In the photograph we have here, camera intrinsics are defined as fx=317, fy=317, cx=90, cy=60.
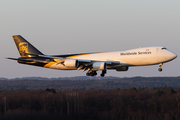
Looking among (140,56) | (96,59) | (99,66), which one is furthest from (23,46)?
(140,56)

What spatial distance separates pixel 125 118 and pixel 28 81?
66178 millimetres

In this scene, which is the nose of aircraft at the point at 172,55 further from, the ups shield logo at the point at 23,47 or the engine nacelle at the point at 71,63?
the ups shield logo at the point at 23,47

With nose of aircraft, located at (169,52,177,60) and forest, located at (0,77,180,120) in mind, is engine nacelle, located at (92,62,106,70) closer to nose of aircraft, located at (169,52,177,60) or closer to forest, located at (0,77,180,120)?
nose of aircraft, located at (169,52,177,60)

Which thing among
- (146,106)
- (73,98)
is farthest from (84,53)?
(146,106)

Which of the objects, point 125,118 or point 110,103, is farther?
point 110,103

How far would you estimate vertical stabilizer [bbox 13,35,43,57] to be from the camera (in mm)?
68500

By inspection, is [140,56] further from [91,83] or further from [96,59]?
[91,83]

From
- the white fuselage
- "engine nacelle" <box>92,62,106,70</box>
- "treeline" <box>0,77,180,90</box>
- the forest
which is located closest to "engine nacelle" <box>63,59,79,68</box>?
"engine nacelle" <box>92,62,106,70</box>

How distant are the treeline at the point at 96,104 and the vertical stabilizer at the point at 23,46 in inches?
687

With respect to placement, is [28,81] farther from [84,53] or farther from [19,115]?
[84,53]

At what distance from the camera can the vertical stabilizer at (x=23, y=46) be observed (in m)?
68.5

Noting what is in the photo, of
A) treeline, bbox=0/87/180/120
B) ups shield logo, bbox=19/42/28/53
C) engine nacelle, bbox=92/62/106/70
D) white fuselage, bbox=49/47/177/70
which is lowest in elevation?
treeline, bbox=0/87/180/120

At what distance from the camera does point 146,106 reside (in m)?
90.3

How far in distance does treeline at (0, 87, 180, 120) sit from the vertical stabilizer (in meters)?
17.5
